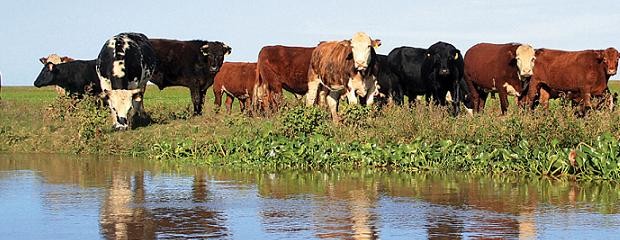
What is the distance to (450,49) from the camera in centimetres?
2297

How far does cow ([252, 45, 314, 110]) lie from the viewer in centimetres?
2447

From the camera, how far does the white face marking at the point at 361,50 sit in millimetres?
20297

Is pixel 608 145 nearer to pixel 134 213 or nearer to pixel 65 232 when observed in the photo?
pixel 134 213

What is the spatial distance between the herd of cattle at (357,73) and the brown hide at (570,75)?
0.07ft

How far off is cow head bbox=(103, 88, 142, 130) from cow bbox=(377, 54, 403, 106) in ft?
18.7

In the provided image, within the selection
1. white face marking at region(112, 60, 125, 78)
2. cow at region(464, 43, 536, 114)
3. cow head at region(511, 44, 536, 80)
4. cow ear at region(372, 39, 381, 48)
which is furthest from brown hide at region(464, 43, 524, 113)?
white face marking at region(112, 60, 125, 78)

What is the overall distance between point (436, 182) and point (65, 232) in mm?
5942

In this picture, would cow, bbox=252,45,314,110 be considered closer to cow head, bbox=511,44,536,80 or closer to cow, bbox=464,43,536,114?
cow, bbox=464,43,536,114

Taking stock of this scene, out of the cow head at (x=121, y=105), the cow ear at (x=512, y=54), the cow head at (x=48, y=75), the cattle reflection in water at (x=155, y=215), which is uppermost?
the cow ear at (x=512, y=54)

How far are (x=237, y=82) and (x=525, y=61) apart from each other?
11.2m

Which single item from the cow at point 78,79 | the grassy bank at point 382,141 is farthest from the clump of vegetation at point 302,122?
the cow at point 78,79

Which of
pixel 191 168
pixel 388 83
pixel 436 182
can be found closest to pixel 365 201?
pixel 436 182

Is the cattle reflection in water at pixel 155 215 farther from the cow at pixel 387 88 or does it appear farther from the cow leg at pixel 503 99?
the cow leg at pixel 503 99

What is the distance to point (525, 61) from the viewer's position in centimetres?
2345
